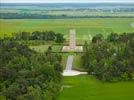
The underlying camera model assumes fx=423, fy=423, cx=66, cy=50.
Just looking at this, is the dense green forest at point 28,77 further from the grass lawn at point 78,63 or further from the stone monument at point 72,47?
the stone monument at point 72,47

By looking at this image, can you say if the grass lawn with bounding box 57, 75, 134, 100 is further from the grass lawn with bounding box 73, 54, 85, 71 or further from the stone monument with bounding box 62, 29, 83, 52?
the stone monument with bounding box 62, 29, 83, 52

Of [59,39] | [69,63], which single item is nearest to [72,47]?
[59,39]

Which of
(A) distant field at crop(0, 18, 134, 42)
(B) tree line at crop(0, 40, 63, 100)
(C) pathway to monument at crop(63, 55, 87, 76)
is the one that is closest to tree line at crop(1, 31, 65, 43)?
(A) distant field at crop(0, 18, 134, 42)

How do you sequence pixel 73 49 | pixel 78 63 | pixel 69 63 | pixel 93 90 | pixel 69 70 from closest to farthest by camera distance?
pixel 93 90 < pixel 69 70 < pixel 78 63 < pixel 69 63 < pixel 73 49

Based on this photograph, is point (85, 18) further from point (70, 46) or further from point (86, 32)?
point (70, 46)

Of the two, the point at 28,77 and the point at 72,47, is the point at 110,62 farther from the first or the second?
the point at 72,47
